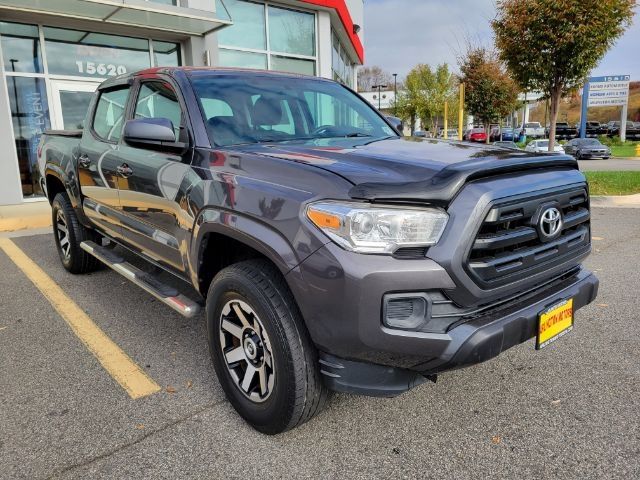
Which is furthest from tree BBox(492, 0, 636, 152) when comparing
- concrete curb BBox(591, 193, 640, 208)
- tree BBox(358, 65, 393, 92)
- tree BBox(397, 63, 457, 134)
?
tree BBox(358, 65, 393, 92)

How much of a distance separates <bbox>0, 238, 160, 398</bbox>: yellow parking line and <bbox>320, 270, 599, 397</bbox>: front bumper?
1.36 meters

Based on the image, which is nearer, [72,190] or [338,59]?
[72,190]

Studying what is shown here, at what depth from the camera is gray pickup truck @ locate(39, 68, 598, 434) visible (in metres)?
1.97

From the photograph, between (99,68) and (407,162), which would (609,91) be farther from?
(407,162)

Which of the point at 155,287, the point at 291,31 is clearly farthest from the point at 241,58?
the point at 155,287

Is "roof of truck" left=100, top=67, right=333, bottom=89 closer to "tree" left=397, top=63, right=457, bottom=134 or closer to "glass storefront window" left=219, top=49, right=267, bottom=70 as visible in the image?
"glass storefront window" left=219, top=49, right=267, bottom=70

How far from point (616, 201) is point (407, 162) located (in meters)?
9.06

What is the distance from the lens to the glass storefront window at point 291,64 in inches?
538

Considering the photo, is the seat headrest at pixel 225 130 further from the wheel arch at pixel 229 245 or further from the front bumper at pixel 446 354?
the front bumper at pixel 446 354

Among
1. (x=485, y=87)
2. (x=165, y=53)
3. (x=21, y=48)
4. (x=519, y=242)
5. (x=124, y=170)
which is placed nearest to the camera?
(x=519, y=242)

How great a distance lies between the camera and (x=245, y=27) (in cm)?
1290

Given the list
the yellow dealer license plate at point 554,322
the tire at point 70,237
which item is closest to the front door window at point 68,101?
the tire at point 70,237

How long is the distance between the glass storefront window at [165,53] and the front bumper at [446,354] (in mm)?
11197

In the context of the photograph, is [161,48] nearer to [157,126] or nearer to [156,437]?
[157,126]
